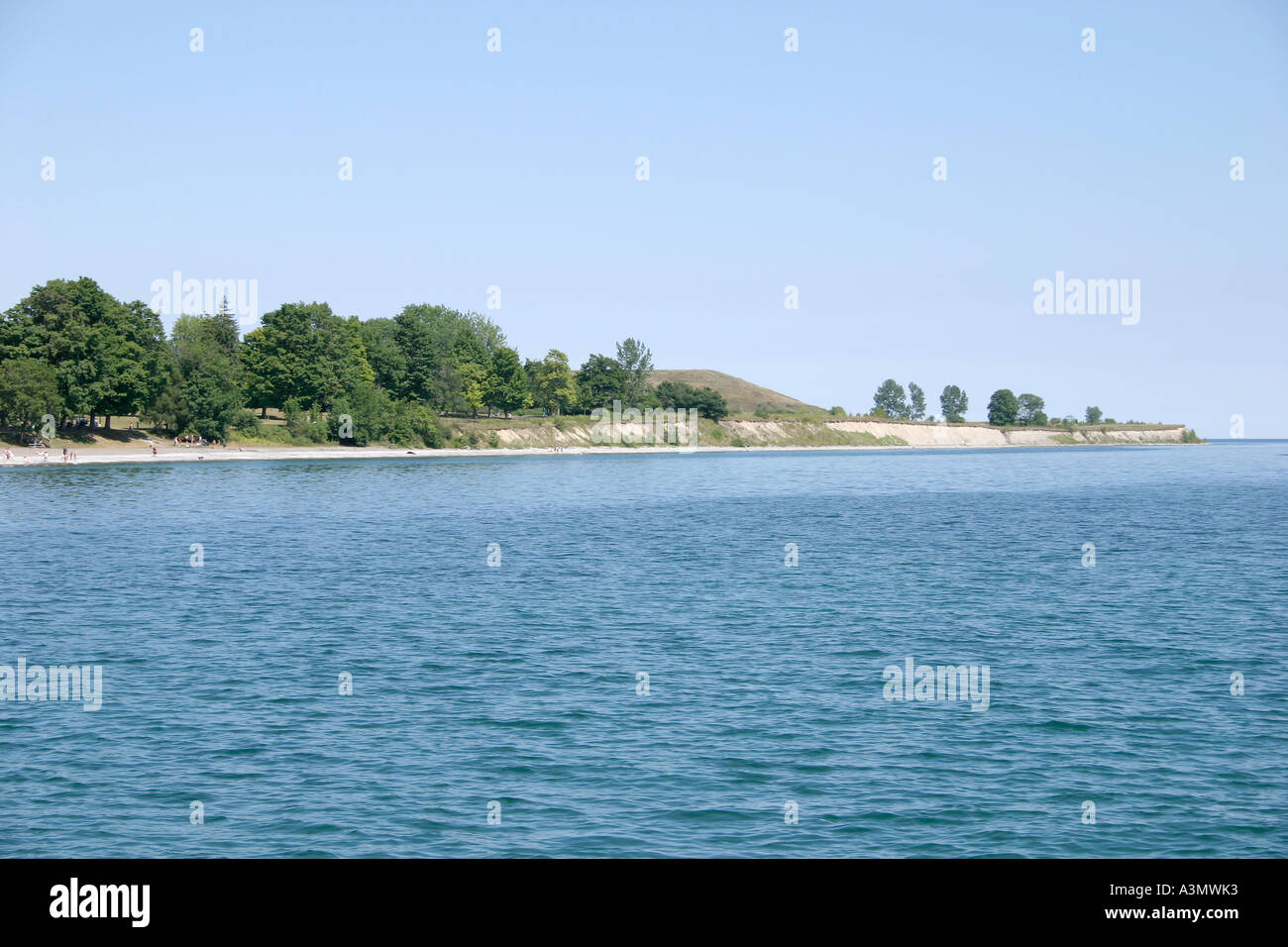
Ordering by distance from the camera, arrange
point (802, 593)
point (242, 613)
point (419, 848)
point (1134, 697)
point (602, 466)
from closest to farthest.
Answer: point (419, 848), point (1134, 697), point (242, 613), point (802, 593), point (602, 466)

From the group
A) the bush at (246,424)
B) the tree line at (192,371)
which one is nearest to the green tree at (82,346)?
the tree line at (192,371)

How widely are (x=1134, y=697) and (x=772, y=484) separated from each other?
111789mm

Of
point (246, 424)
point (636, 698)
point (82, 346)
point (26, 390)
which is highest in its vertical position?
point (82, 346)

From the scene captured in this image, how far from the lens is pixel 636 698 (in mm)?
27109

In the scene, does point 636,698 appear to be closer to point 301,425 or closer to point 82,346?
point 82,346

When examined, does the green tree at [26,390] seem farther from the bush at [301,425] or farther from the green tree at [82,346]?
the bush at [301,425]

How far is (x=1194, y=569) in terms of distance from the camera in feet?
178

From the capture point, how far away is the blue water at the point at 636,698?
18.5 m

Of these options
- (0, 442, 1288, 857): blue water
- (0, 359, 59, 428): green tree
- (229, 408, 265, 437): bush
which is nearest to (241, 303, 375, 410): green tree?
(229, 408, 265, 437): bush

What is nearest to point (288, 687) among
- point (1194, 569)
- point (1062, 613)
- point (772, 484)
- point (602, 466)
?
point (1062, 613)

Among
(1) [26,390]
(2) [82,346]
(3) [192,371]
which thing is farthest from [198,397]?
(1) [26,390]
